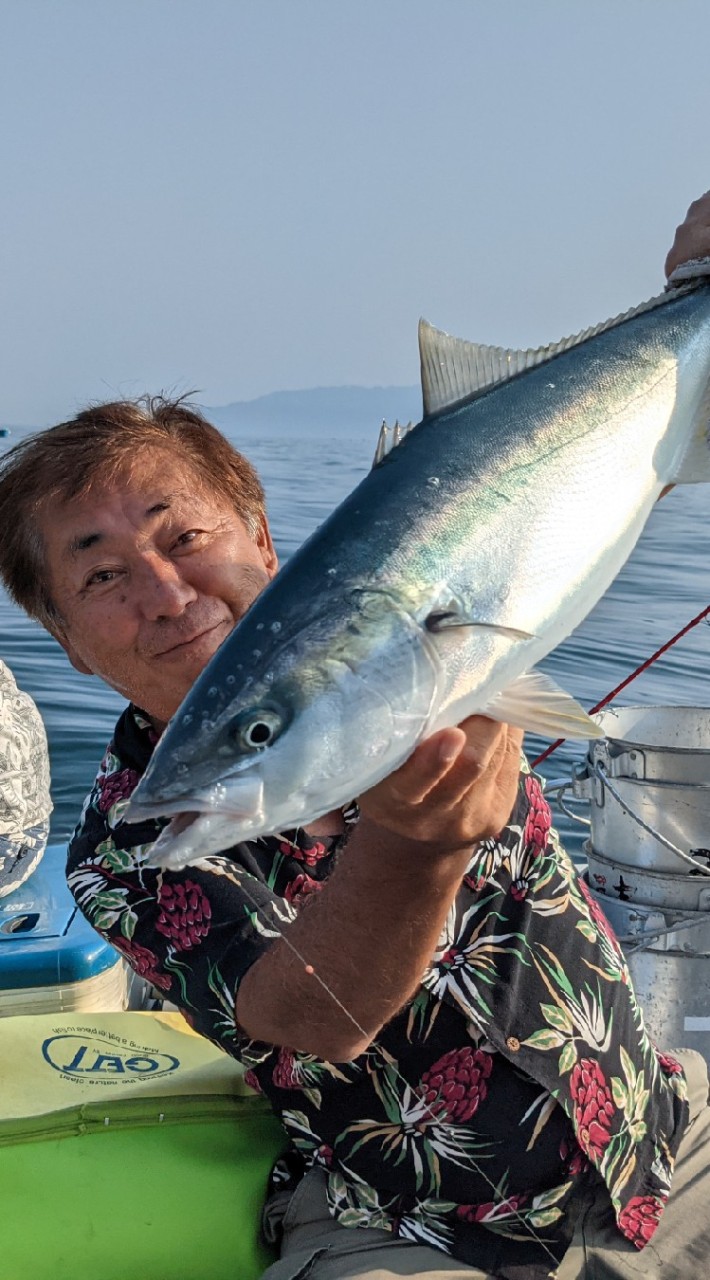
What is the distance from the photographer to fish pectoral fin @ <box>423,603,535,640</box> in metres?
1.49

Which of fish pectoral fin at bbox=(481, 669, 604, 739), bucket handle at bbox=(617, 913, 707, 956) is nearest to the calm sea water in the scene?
bucket handle at bbox=(617, 913, 707, 956)

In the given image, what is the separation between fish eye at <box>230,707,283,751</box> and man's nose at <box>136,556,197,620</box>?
114 centimetres

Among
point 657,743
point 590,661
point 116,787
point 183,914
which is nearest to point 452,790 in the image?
point 183,914

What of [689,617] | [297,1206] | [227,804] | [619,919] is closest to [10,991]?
[297,1206]

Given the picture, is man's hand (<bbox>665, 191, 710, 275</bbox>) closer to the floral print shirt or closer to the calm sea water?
the floral print shirt

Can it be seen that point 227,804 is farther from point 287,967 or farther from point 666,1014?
point 666,1014

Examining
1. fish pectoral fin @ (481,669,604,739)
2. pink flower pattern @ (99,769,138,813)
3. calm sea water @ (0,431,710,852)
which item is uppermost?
fish pectoral fin @ (481,669,604,739)

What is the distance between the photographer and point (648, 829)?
3934 mm

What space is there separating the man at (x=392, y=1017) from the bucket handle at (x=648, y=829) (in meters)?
1.21

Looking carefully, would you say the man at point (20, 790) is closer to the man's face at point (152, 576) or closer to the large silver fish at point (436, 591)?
the man's face at point (152, 576)

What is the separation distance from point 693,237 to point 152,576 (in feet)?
4.14

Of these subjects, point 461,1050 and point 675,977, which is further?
point 675,977

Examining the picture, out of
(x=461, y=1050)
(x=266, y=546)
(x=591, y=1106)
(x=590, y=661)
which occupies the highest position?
(x=266, y=546)

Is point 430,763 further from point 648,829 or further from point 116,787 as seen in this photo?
point 648,829
